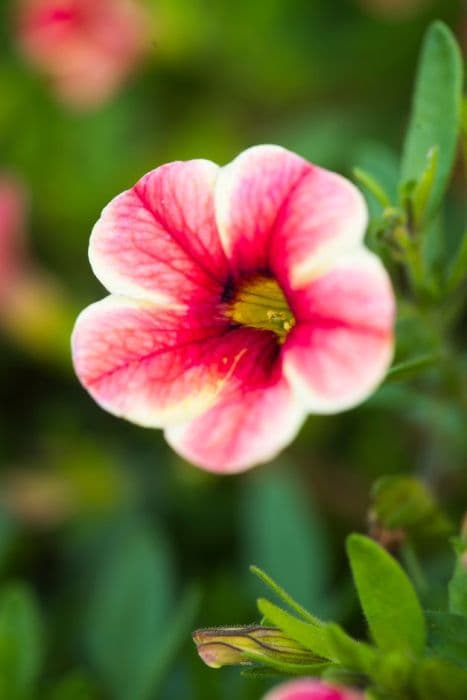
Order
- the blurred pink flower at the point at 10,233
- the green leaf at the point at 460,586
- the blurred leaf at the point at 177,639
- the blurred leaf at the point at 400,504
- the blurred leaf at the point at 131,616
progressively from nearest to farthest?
1. the green leaf at the point at 460,586
2. the blurred leaf at the point at 400,504
3. the blurred leaf at the point at 177,639
4. the blurred leaf at the point at 131,616
5. the blurred pink flower at the point at 10,233

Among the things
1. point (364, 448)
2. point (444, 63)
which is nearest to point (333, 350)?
point (444, 63)

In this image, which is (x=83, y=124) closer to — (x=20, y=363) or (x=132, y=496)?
(x=20, y=363)

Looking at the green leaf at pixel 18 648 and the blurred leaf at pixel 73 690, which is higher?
the green leaf at pixel 18 648

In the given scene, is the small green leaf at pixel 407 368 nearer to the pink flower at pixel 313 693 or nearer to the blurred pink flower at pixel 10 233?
the pink flower at pixel 313 693

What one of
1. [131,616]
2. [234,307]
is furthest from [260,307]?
[131,616]

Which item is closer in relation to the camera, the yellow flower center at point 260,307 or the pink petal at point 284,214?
the pink petal at point 284,214

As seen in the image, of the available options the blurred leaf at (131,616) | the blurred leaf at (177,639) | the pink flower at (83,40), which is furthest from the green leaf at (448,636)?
the pink flower at (83,40)
